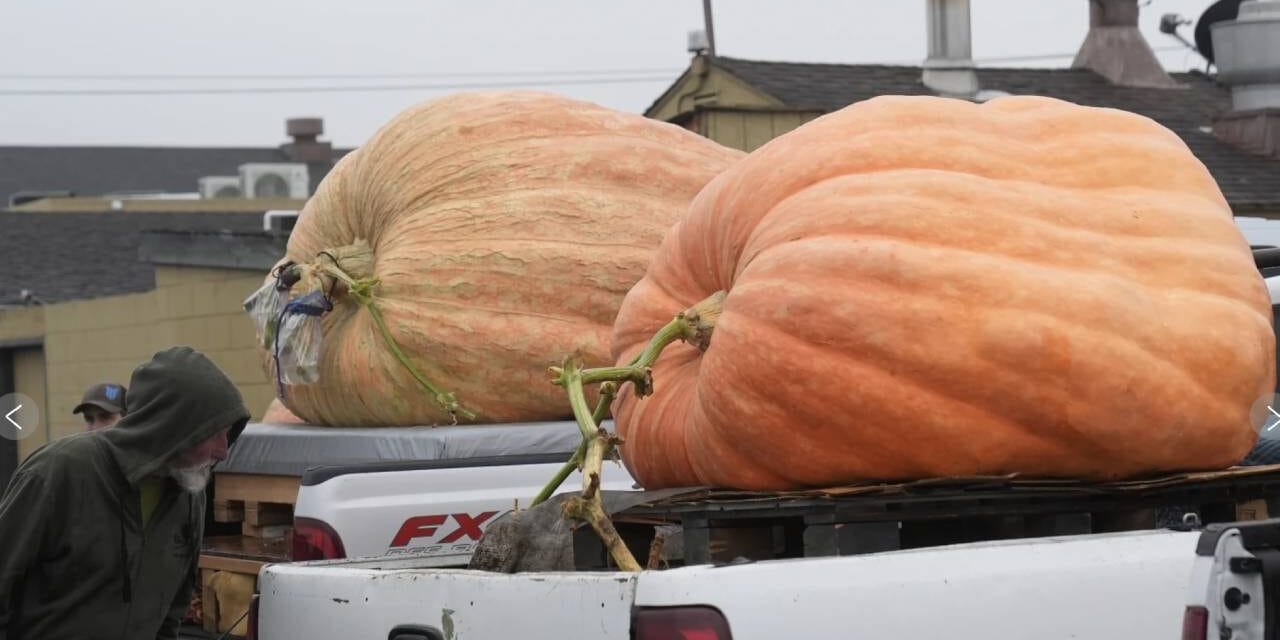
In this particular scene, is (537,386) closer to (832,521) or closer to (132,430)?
(132,430)

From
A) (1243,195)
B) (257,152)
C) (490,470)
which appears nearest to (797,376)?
(490,470)

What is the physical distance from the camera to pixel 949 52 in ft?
61.2

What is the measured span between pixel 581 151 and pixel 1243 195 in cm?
1126

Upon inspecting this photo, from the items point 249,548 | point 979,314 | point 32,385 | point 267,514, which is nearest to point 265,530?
point 267,514

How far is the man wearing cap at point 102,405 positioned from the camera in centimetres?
840

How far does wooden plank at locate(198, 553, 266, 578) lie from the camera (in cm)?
557

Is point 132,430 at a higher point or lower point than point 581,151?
lower

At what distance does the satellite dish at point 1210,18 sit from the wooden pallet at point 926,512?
55.3 ft

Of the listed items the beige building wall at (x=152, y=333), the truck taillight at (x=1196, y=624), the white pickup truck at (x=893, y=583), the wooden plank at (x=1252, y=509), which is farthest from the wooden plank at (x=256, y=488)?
the beige building wall at (x=152, y=333)

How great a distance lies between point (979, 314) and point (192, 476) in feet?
7.96

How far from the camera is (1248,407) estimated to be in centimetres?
386

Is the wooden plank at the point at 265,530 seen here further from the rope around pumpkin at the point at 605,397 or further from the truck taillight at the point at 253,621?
the rope around pumpkin at the point at 605,397

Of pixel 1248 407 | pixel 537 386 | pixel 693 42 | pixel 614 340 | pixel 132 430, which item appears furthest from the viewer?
pixel 693 42

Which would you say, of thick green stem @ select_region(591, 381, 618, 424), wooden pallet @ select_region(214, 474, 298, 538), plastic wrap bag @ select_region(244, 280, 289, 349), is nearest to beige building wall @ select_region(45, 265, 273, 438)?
plastic wrap bag @ select_region(244, 280, 289, 349)
